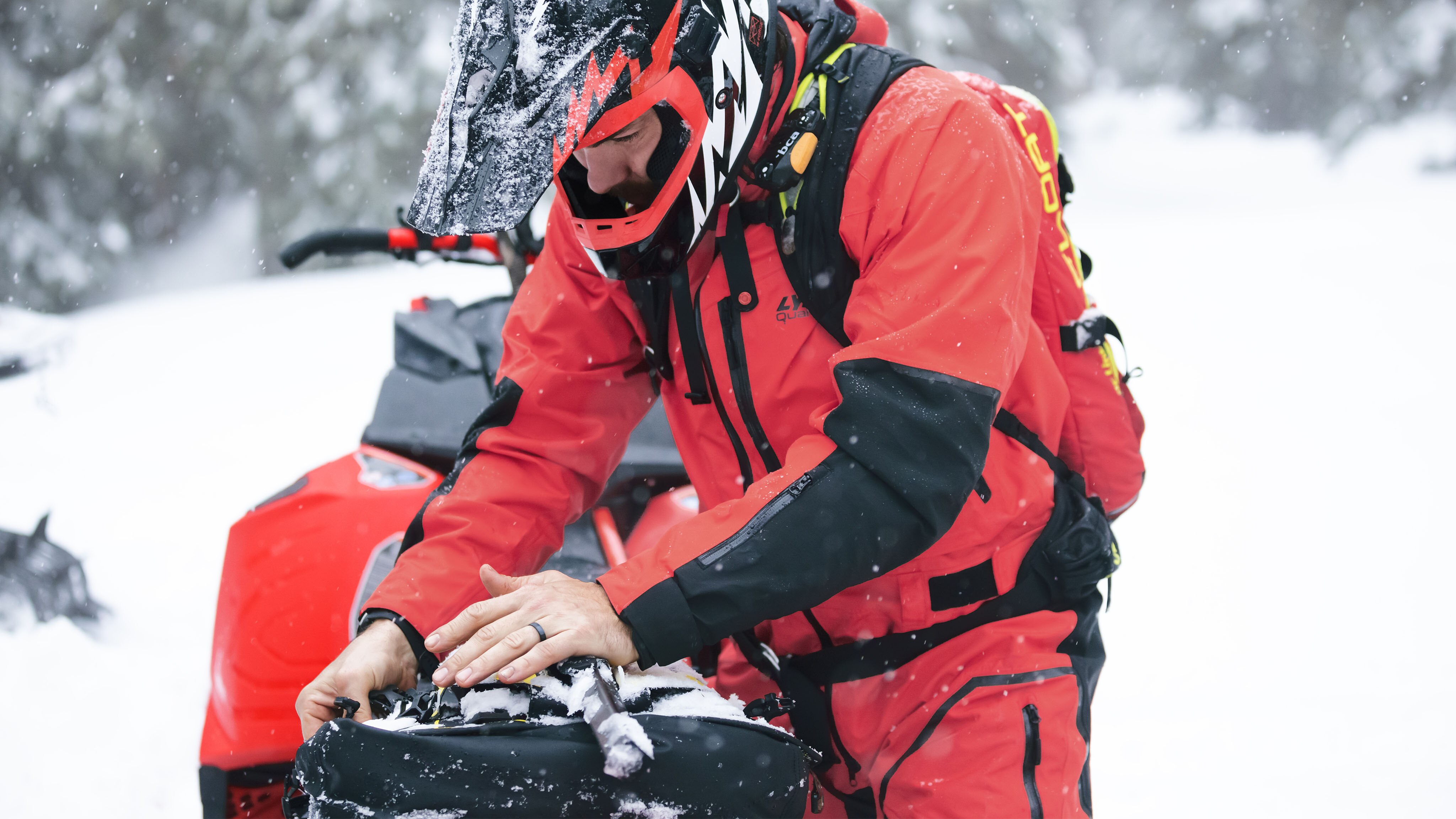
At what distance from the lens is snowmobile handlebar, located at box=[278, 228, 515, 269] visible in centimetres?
245

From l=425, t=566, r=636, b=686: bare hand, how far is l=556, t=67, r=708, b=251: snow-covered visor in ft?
1.59

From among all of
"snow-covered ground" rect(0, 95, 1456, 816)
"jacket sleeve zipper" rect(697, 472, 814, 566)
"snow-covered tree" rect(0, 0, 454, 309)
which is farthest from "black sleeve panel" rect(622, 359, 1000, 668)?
"snow-covered tree" rect(0, 0, 454, 309)

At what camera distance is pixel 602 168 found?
1449 millimetres

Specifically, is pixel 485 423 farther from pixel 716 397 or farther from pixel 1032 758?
pixel 1032 758

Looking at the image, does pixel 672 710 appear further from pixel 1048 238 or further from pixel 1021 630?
pixel 1048 238

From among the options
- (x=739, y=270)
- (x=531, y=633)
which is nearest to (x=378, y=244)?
(x=739, y=270)

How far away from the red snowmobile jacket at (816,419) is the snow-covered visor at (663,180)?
0.44 feet

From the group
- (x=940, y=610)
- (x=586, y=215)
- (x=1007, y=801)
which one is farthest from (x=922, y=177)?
(x=1007, y=801)

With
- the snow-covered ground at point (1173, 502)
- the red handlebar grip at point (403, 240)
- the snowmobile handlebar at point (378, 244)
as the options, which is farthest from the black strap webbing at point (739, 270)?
the snow-covered ground at point (1173, 502)

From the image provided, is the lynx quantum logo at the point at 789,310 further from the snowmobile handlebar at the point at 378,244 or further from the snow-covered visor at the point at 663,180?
the snowmobile handlebar at the point at 378,244

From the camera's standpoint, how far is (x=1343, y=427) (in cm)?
484

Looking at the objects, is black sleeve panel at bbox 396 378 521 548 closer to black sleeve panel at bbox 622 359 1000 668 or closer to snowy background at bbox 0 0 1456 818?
black sleeve panel at bbox 622 359 1000 668

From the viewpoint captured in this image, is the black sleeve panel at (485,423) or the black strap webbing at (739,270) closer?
the black strap webbing at (739,270)

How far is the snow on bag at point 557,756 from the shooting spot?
1.10 meters
